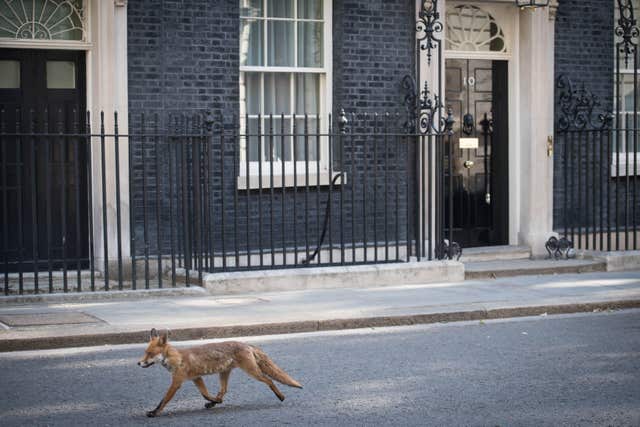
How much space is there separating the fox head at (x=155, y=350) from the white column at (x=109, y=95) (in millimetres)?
6152

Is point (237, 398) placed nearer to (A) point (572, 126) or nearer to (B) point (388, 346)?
(B) point (388, 346)

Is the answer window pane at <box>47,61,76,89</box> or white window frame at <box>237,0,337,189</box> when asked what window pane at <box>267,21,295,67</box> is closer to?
white window frame at <box>237,0,337,189</box>

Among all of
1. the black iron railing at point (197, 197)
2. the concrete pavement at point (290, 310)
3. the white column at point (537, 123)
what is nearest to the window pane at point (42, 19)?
the black iron railing at point (197, 197)

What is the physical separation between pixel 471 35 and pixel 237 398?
8.99m

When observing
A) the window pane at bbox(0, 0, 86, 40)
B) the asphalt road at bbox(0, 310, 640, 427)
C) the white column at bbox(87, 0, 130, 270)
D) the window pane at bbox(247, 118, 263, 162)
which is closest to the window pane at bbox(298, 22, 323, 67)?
the window pane at bbox(247, 118, 263, 162)

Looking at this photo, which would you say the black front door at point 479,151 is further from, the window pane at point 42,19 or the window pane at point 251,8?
the window pane at point 42,19

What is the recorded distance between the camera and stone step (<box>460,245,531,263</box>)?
46.6 ft

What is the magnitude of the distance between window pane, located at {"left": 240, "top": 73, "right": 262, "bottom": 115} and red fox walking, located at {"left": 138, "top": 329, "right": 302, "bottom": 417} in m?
7.15

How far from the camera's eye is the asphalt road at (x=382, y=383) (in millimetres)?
6449

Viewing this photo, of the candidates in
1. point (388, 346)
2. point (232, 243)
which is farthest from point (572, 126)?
point (388, 346)

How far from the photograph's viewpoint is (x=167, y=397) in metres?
6.19

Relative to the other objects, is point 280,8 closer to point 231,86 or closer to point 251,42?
point 251,42

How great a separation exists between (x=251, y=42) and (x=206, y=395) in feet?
24.5

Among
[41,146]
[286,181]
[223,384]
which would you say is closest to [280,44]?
[286,181]
